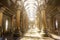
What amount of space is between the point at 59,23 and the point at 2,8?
594 centimetres

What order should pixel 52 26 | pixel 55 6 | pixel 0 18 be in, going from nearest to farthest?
pixel 0 18
pixel 55 6
pixel 52 26

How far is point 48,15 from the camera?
45.8 feet

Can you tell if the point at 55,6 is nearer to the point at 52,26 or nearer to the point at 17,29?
the point at 52,26

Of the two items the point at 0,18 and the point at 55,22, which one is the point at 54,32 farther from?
the point at 0,18

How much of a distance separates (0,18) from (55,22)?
19.3 ft

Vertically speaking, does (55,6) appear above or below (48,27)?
above

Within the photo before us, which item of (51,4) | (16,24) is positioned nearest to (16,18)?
(16,24)

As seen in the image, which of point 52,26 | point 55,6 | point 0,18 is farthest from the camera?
point 52,26

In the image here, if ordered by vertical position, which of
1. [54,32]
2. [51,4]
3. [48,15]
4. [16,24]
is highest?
[51,4]

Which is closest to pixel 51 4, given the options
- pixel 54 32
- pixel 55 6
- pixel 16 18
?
pixel 55 6

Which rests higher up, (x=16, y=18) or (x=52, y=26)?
(x=16, y=18)

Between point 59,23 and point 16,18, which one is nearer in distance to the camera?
point 59,23

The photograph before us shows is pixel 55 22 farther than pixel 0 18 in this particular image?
Yes

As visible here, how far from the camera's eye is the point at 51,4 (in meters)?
13.1
